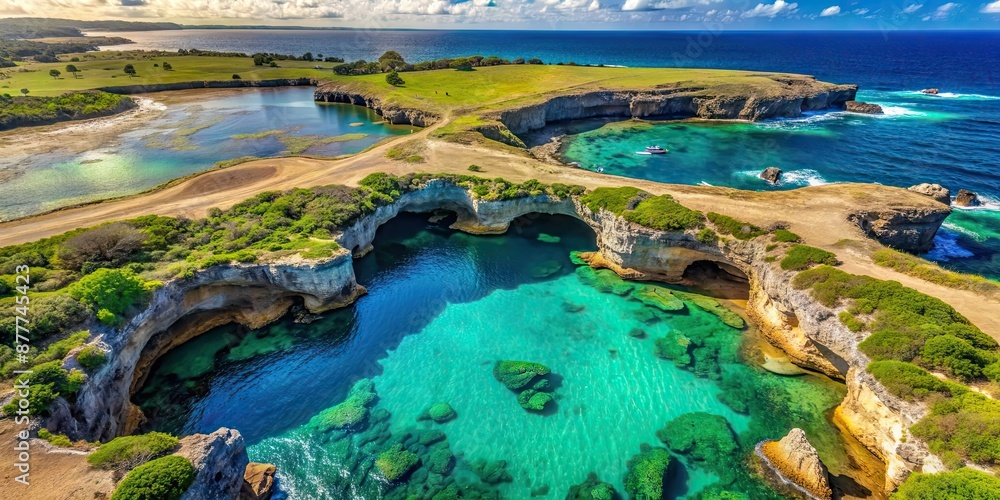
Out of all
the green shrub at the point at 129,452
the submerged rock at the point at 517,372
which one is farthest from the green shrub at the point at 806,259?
the green shrub at the point at 129,452

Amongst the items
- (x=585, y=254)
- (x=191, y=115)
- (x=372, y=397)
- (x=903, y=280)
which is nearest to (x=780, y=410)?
(x=903, y=280)

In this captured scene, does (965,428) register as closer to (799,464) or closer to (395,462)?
(799,464)

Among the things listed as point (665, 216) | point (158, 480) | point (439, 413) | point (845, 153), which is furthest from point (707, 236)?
point (845, 153)

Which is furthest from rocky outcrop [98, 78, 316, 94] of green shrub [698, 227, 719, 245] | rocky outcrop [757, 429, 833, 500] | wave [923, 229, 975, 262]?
rocky outcrop [757, 429, 833, 500]

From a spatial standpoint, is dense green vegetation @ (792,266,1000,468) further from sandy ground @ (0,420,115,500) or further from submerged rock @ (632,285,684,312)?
sandy ground @ (0,420,115,500)

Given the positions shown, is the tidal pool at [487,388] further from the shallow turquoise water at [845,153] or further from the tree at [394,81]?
the tree at [394,81]

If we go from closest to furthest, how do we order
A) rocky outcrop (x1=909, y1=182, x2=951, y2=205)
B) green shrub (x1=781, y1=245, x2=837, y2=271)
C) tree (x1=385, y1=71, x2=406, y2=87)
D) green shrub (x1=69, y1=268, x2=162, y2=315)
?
green shrub (x1=69, y1=268, x2=162, y2=315)
green shrub (x1=781, y1=245, x2=837, y2=271)
rocky outcrop (x1=909, y1=182, x2=951, y2=205)
tree (x1=385, y1=71, x2=406, y2=87)
